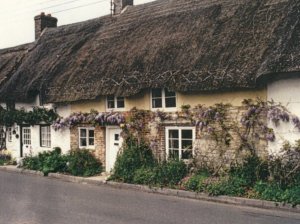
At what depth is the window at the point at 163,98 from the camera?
1535cm

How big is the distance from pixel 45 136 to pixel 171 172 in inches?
379

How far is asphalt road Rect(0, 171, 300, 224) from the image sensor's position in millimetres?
9391

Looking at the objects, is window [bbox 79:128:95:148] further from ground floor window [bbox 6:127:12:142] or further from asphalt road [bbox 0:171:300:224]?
ground floor window [bbox 6:127:12:142]

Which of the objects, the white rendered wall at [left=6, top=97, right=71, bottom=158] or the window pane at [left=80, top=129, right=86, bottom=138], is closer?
the window pane at [left=80, top=129, right=86, bottom=138]

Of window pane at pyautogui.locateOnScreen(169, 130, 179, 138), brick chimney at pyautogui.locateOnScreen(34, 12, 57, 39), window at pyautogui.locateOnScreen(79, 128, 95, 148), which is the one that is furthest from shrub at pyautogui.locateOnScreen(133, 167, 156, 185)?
brick chimney at pyautogui.locateOnScreen(34, 12, 57, 39)

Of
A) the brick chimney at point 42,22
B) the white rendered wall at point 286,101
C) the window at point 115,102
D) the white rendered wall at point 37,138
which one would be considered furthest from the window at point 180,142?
the brick chimney at point 42,22

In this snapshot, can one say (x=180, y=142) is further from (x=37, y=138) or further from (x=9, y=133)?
(x=9, y=133)

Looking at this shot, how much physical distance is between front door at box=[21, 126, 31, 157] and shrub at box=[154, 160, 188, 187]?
412 inches

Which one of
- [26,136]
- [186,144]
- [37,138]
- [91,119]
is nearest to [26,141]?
[26,136]

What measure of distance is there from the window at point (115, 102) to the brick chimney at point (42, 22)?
1169 centimetres

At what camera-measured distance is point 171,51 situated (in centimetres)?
1570

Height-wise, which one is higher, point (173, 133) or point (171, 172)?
point (173, 133)

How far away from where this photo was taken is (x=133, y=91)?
15766 mm

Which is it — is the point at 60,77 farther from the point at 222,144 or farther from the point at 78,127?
the point at 222,144
